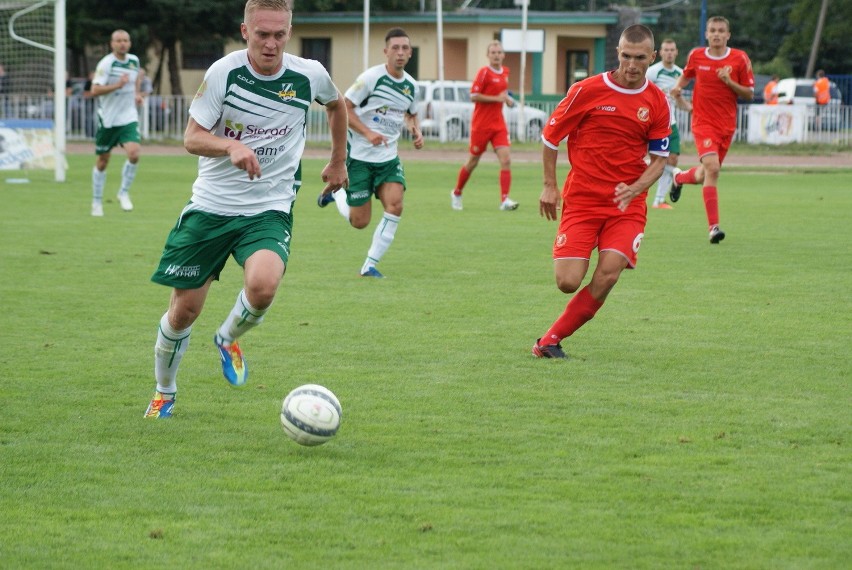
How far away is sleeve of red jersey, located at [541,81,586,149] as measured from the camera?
7.82 meters

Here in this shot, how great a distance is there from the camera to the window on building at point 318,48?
5197 cm

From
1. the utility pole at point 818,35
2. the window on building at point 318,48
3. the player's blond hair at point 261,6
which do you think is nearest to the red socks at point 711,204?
the player's blond hair at point 261,6

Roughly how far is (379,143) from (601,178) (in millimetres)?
3623

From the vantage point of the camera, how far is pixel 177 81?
150 ft

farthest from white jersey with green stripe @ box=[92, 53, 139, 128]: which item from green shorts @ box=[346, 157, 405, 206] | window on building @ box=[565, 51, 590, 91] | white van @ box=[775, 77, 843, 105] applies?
window on building @ box=[565, 51, 590, 91]

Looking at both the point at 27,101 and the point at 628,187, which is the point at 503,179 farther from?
the point at 27,101

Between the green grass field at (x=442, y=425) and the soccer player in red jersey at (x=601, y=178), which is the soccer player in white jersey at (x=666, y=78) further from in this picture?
the soccer player in red jersey at (x=601, y=178)

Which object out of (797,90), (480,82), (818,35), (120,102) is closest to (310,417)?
(120,102)

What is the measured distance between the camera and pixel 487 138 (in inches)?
746

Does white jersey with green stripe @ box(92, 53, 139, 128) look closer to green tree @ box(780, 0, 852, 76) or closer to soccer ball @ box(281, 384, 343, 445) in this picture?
soccer ball @ box(281, 384, 343, 445)

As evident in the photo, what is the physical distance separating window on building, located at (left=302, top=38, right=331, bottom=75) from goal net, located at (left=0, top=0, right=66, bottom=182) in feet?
79.8

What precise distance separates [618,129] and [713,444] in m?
2.66

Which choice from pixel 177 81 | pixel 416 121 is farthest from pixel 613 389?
pixel 177 81

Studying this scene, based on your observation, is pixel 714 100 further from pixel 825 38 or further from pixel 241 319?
pixel 825 38
